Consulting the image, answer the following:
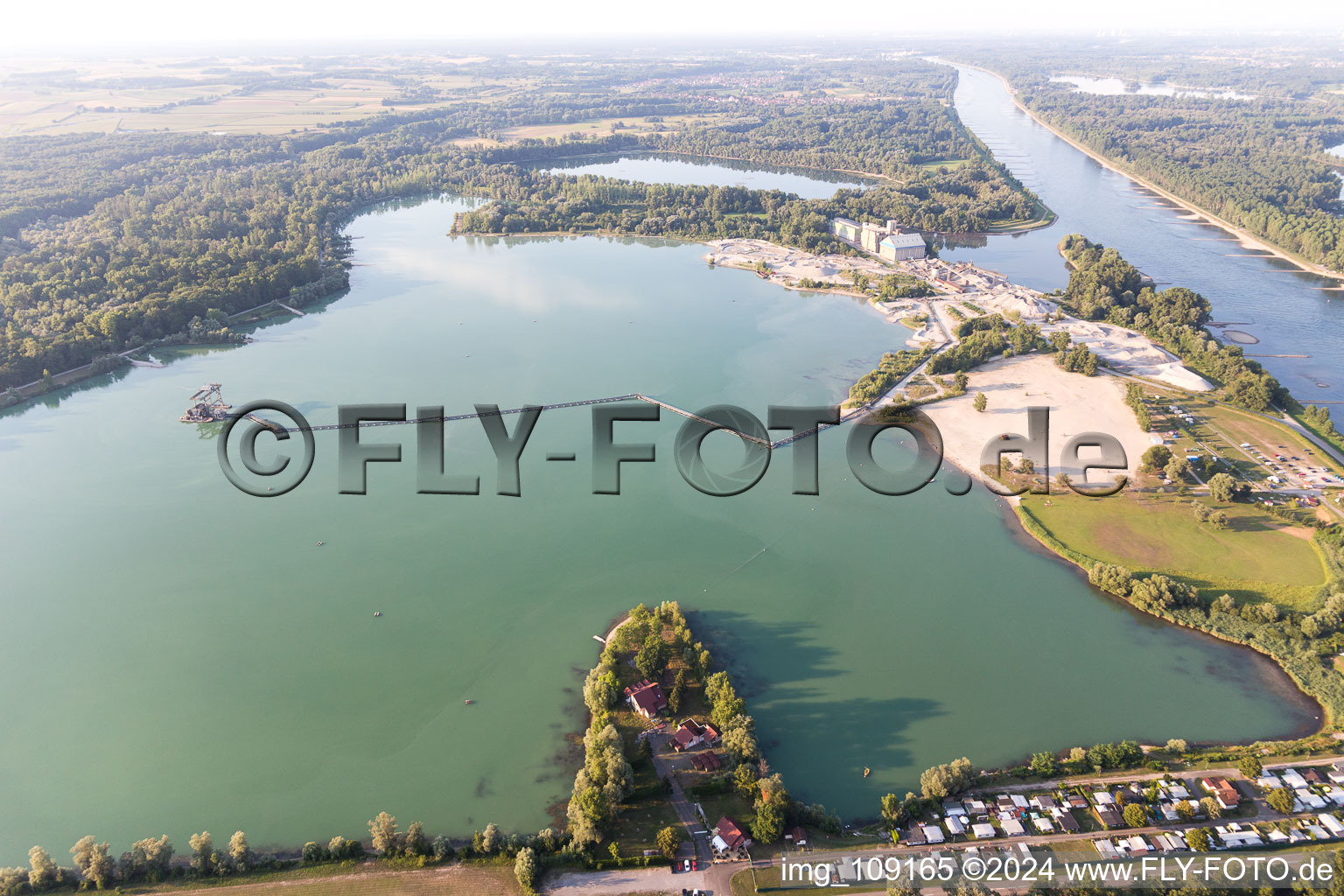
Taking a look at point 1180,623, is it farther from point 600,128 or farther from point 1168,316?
point 600,128

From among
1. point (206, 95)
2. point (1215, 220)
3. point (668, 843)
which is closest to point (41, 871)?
point (668, 843)

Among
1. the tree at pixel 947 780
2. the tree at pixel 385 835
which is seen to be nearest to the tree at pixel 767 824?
the tree at pixel 947 780

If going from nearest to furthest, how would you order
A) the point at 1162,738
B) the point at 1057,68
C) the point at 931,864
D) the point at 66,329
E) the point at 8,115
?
the point at 931,864 < the point at 1162,738 < the point at 66,329 < the point at 8,115 < the point at 1057,68

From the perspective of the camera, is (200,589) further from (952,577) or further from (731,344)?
(731,344)

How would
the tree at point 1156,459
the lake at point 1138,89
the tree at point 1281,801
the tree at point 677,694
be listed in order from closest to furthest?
the tree at point 1281,801, the tree at point 677,694, the tree at point 1156,459, the lake at point 1138,89

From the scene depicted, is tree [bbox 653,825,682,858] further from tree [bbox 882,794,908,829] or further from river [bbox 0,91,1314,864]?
tree [bbox 882,794,908,829]

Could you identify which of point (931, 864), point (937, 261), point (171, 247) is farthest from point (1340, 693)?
point (171, 247)

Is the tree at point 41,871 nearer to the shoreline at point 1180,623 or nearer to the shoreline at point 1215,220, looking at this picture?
the shoreline at point 1180,623
